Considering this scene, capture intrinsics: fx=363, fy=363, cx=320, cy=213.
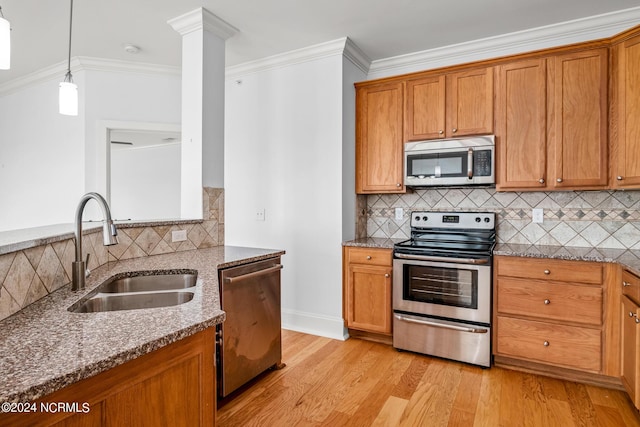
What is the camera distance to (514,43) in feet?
10.1

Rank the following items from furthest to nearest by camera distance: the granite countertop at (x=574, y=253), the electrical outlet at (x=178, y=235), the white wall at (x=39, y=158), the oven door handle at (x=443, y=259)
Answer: the white wall at (x=39, y=158) → the oven door handle at (x=443, y=259) → the electrical outlet at (x=178, y=235) → the granite countertop at (x=574, y=253)

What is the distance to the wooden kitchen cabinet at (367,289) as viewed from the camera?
305cm

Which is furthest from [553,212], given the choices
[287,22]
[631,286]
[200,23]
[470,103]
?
[200,23]

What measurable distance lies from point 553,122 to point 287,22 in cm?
217

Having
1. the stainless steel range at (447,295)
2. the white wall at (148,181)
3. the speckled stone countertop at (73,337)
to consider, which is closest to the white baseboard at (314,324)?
the stainless steel range at (447,295)

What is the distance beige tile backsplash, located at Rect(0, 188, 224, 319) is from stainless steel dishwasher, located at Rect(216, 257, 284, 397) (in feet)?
2.16

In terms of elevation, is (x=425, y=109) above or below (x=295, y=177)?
above

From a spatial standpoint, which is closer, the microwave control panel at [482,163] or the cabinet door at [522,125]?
the cabinet door at [522,125]

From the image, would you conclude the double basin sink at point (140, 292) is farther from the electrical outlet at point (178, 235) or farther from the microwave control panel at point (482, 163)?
the microwave control panel at point (482, 163)

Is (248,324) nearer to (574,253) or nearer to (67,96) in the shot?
(67,96)

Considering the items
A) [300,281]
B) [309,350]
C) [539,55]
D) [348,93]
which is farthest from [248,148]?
[539,55]

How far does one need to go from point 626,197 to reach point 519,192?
2.33ft

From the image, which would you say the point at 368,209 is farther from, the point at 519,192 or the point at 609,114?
the point at 609,114

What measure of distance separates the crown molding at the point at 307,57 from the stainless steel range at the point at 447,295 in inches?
70.8
